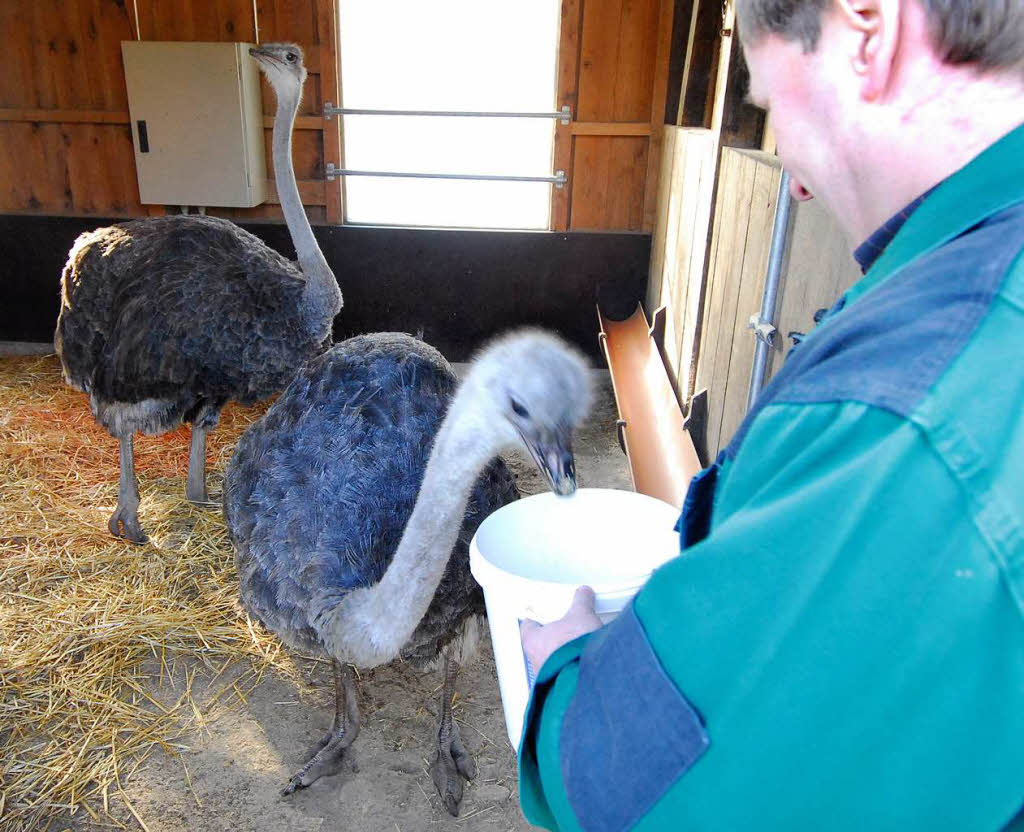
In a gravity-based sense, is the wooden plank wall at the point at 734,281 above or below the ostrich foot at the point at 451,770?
above

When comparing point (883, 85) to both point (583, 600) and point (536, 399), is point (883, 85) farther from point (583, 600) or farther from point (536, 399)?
point (536, 399)

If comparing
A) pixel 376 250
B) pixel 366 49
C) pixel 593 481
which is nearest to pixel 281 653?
pixel 593 481

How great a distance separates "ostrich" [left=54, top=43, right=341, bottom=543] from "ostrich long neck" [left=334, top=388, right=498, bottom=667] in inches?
77.8

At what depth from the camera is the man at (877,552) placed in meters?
0.54

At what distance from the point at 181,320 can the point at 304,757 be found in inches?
74.4

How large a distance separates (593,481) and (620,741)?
375 cm

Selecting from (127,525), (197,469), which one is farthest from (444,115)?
(127,525)

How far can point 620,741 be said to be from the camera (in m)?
0.68

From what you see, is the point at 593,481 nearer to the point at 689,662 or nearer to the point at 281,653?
the point at 281,653

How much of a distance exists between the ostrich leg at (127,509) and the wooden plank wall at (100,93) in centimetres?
241

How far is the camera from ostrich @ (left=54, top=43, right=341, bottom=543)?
3.61m

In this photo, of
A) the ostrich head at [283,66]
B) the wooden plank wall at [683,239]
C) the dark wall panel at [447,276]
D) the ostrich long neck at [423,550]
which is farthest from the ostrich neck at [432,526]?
the dark wall panel at [447,276]

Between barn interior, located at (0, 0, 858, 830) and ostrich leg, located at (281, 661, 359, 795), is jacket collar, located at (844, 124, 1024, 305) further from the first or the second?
ostrich leg, located at (281, 661, 359, 795)

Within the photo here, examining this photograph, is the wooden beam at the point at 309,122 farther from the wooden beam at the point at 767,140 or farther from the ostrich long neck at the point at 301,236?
the wooden beam at the point at 767,140
